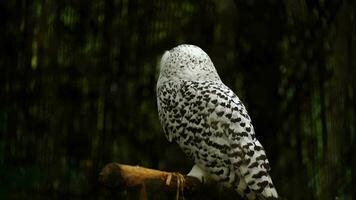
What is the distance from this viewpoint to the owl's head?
9.12 feet

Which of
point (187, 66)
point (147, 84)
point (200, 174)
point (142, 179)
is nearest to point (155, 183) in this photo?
point (142, 179)

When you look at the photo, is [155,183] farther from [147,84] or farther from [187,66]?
[147,84]

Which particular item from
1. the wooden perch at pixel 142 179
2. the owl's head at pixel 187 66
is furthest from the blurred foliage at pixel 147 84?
the wooden perch at pixel 142 179

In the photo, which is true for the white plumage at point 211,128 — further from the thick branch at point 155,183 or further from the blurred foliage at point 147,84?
the blurred foliage at point 147,84

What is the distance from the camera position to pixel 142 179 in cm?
241

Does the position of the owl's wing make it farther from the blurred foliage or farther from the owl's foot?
the blurred foliage

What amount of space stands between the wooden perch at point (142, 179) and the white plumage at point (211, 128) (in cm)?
14

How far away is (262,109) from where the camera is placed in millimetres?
4238

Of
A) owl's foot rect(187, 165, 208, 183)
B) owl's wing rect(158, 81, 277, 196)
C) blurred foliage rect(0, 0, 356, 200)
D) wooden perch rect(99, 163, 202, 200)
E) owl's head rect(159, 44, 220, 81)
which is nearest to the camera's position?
wooden perch rect(99, 163, 202, 200)

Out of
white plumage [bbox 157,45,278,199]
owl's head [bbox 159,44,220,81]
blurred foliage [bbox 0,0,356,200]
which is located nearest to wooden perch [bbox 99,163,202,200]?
white plumage [bbox 157,45,278,199]

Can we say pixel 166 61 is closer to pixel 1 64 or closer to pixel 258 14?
pixel 258 14

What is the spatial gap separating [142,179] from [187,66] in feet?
1.90

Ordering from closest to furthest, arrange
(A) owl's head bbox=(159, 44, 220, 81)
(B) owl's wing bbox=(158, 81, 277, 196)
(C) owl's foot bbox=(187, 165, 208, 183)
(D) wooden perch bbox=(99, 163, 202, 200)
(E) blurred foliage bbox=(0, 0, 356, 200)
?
(D) wooden perch bbox=(99, 163, 202, 200) → (B) owl's wing bbox=(158, 81, 277, 196) → (C) owl's foot bbox=(187, 165, 208, 183) → (A) owl's head bbox=(159, 44, 220, 81) → (E) blurred foliage bbox=(0, 0, 356, 200)

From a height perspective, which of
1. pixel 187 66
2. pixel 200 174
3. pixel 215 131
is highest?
pixel 187 66
